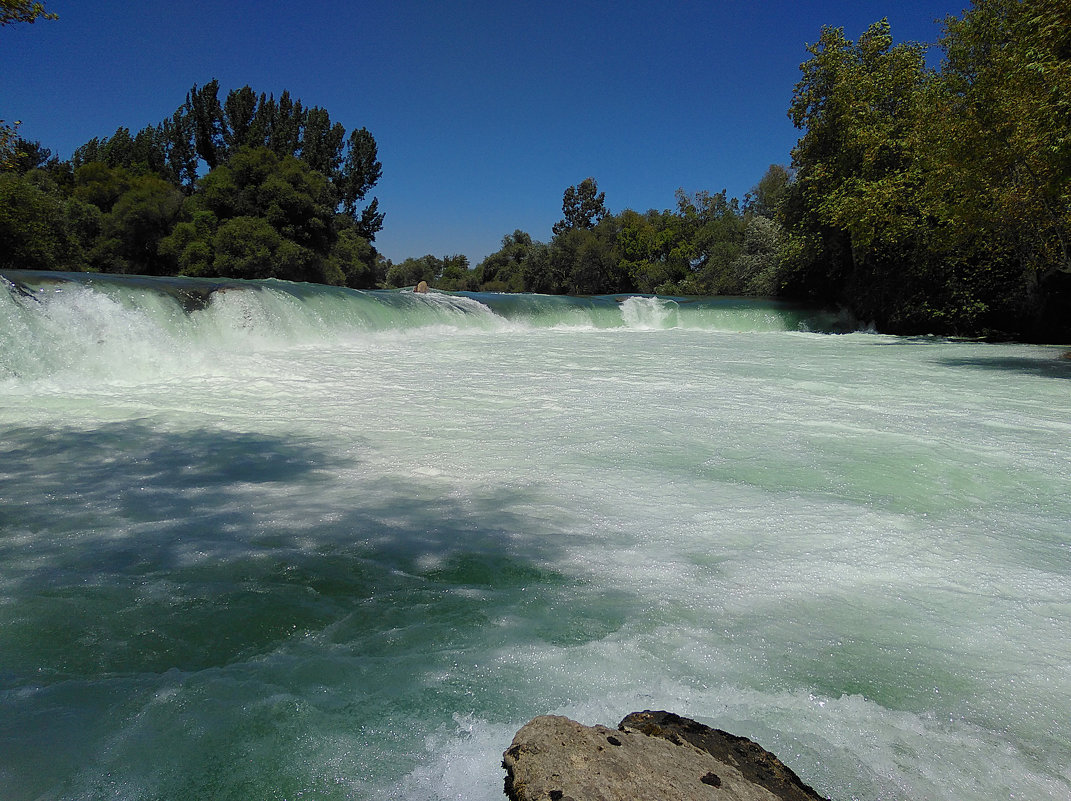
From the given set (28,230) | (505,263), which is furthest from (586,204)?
(28,230)

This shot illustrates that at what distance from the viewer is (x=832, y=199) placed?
64.7 feet

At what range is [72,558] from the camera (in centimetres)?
292

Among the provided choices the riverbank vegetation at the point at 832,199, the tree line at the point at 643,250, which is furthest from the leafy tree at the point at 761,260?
the tree line at the point at 643,250

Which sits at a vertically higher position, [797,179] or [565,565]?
[797,179]

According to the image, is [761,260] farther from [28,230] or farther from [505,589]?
[28,230]

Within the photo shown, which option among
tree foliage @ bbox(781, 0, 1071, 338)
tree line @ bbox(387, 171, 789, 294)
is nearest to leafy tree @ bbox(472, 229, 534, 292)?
tree line @ bbox(387, 171, 789, 294)

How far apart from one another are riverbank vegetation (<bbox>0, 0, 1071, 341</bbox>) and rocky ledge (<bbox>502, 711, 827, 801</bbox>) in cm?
1024

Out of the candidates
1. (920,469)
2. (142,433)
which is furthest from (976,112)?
(142,433)

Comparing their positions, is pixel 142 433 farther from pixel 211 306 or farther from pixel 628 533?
pixel 211 306

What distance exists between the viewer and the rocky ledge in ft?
4.33

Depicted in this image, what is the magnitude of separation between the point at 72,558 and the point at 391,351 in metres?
8.84

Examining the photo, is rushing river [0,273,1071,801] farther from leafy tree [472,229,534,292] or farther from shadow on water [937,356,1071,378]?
leafy tree [472,229,534,292]

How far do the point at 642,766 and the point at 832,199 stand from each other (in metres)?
21.6

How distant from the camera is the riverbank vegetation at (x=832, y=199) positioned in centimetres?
1043
